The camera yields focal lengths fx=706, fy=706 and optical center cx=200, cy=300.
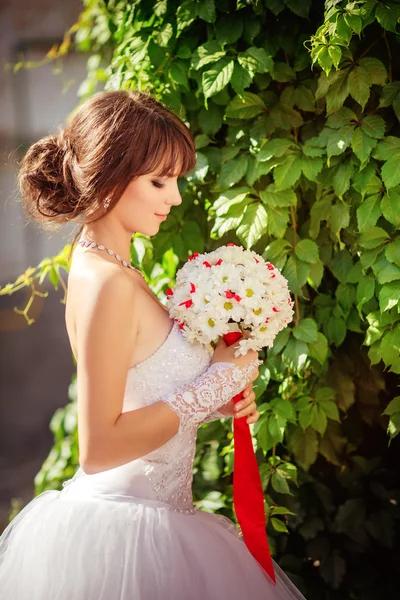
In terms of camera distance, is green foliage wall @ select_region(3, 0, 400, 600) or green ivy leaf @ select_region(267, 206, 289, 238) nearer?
green foliage wall @ select_region(3, 0, 400, 600)

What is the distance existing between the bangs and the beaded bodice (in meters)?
0.35

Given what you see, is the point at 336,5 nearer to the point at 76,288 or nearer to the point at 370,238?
the point at 370,238

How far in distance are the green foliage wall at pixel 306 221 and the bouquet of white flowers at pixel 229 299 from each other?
1.33 ft

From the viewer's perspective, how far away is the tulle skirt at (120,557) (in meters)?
1.39

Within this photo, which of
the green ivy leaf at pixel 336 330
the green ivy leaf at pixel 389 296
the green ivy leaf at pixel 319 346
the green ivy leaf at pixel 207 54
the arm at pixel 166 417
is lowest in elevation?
the green ivy leaf at pixel 336 330

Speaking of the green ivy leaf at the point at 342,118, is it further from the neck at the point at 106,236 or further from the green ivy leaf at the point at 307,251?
the neck at the point at 106,236

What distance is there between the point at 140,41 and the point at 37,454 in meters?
A: 2.58

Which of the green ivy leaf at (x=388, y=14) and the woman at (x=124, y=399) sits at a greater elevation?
the green ivy leaf at (x=388, y=14)

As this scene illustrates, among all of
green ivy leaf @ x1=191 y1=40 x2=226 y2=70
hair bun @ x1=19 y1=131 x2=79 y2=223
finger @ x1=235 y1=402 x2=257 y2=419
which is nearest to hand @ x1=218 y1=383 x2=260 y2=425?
finger @ x1=235 y1=402 x2=257 y2=419

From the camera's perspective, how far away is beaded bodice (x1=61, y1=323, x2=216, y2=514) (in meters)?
1.52

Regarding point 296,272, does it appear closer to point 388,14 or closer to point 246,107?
point 246,107

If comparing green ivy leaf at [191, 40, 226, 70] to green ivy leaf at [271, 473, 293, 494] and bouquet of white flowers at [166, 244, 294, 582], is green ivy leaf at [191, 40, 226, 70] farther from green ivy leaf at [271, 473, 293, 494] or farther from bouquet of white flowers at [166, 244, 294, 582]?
green ivy leaf at [271, 473, 293, 494]

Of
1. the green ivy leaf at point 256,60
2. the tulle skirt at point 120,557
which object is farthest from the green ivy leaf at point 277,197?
the tulle skirt at point 120,557

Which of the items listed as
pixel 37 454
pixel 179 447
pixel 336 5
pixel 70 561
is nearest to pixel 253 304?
pixel 179 447
